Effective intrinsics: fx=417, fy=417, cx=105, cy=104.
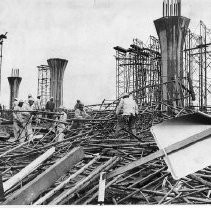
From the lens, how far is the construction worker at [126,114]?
40.9ft

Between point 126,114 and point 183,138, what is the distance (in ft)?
28.3

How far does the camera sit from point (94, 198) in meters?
6.14

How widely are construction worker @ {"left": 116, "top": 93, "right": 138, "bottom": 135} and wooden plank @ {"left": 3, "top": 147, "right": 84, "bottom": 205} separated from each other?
230 inches

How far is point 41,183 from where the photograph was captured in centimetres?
571

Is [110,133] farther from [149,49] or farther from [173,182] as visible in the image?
[149,49]

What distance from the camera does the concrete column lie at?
1794 centimetres

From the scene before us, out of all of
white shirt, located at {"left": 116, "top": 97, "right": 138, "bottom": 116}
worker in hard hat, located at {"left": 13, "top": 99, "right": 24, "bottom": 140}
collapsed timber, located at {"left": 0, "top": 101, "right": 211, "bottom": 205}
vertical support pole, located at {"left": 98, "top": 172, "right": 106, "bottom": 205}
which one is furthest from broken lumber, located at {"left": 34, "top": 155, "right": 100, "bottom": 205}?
worker in hard hat, located at {"left": 13, "top": 99, "right": 24, "bottom": 140}

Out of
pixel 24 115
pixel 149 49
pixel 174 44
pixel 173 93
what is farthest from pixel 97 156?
pixel 149 49

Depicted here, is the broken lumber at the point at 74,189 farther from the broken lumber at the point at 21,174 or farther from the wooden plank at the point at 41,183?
the broken lumber at the point at 21,174

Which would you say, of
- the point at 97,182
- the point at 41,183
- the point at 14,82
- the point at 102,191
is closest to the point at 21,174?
the point at 41,183

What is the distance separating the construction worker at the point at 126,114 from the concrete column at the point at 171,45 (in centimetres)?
537

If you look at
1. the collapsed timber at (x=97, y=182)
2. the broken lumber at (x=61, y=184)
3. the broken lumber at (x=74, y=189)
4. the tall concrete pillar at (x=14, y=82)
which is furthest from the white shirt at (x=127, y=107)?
the tall concrete pillar at (x=14, y=82)

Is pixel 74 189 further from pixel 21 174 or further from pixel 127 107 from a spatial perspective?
pixel 127 107

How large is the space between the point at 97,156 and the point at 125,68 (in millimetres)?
23035
